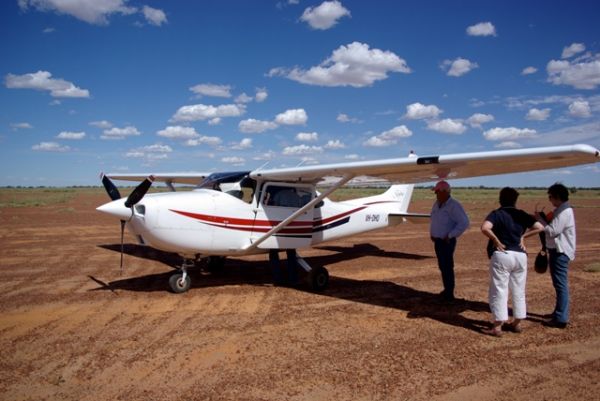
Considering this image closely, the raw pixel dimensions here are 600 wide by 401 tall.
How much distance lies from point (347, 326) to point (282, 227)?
9.35ft

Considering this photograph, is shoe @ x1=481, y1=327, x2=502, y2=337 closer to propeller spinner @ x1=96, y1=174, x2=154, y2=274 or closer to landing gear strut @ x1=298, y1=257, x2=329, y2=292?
landing gear strut @ x1=298, y1=257, x2=329, y2=292

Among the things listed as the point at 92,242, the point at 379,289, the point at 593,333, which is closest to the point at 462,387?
the point at 593,333

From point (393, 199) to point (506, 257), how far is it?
6.85 meters

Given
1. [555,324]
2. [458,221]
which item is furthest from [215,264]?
[555,324]

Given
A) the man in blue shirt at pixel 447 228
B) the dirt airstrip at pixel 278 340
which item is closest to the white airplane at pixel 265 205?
the man in blue shirt at pixel 447 228

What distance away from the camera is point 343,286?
8.70 metres

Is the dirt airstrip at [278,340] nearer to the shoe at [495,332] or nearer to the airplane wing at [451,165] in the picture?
the shoe at [495,332]

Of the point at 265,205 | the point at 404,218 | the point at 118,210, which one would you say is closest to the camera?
the point at 118,210

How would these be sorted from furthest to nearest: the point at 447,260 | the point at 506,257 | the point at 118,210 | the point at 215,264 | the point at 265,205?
the point at 215,264 < the point at 265,205 < the point at 447,260 < the point at 118,210 < the point at 506,257

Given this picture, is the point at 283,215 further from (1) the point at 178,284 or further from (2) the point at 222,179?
(1) the point at 178,284

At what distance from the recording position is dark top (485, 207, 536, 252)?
5324 mm

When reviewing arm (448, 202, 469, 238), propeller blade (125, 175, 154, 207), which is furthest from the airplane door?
arm (448, 202, 469, 238)

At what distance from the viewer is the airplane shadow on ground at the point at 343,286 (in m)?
6.67

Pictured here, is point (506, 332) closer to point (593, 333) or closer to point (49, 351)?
point (593, 333)
